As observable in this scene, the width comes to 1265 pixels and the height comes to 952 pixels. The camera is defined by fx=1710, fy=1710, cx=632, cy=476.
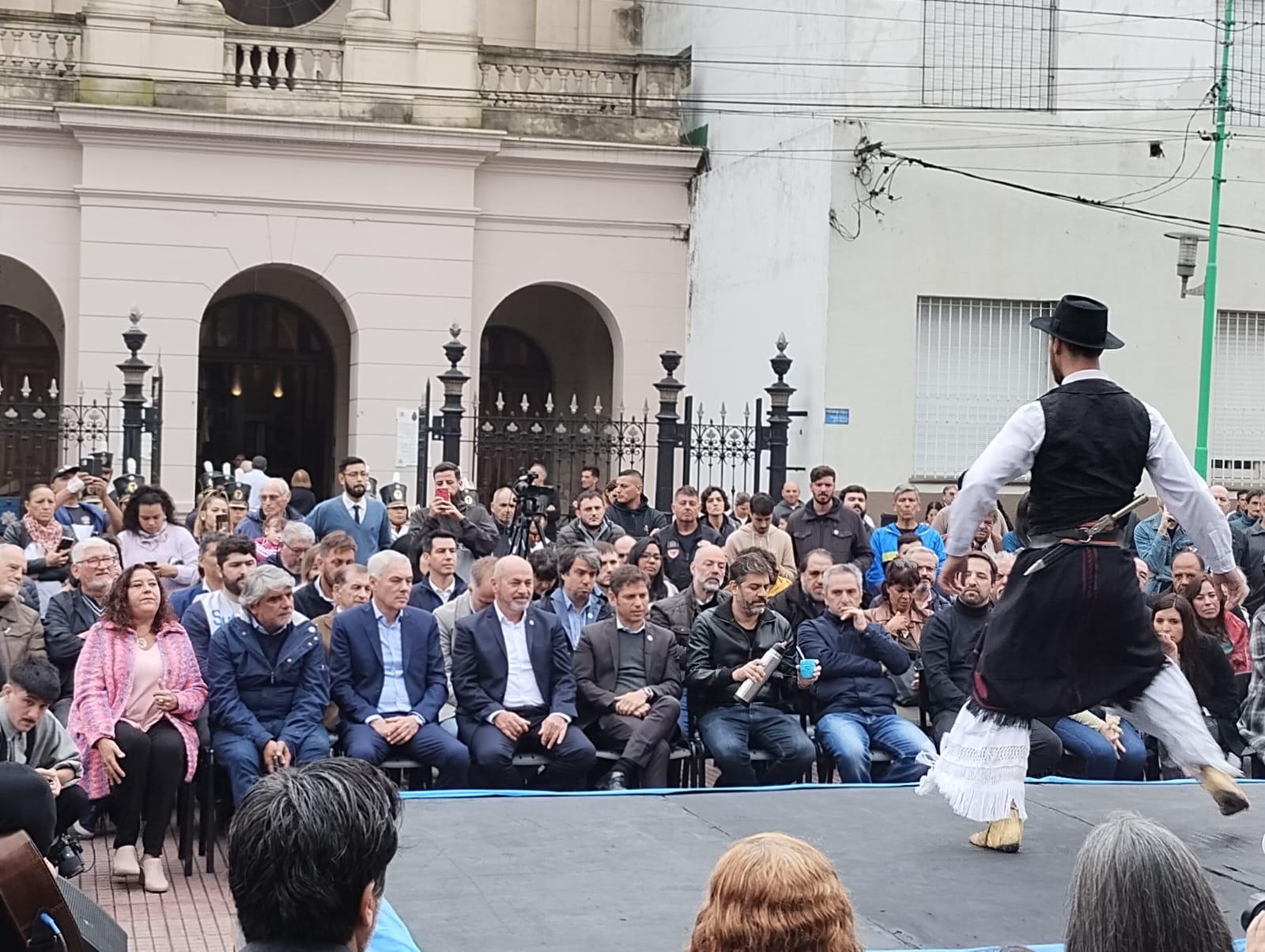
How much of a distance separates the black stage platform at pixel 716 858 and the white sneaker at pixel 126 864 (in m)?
1.44

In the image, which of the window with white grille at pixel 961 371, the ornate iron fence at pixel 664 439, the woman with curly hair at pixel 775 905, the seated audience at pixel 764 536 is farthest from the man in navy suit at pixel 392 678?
Result: the window with white grille at pixel 961 371

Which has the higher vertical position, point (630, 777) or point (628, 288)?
point (628, 288)

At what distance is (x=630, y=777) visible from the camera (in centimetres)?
829

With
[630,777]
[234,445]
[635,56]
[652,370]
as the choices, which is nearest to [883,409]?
[652,370]

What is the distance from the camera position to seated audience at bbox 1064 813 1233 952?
289 cm

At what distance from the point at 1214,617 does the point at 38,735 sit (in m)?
5.96

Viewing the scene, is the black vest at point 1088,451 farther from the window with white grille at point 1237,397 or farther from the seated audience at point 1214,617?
the window with white grille at point 1237,397

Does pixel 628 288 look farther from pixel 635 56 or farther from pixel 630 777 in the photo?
pixel 630 777

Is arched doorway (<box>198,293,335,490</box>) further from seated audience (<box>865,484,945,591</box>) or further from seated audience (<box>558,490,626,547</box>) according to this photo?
seated audience (<box>558,490,626,547</box>)

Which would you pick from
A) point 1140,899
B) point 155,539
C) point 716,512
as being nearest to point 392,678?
point 155,539

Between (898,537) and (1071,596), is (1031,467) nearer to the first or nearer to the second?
(1071,596)

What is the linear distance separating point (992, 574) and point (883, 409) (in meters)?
9.39

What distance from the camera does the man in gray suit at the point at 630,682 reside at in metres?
8.30

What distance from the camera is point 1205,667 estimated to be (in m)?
8.77
